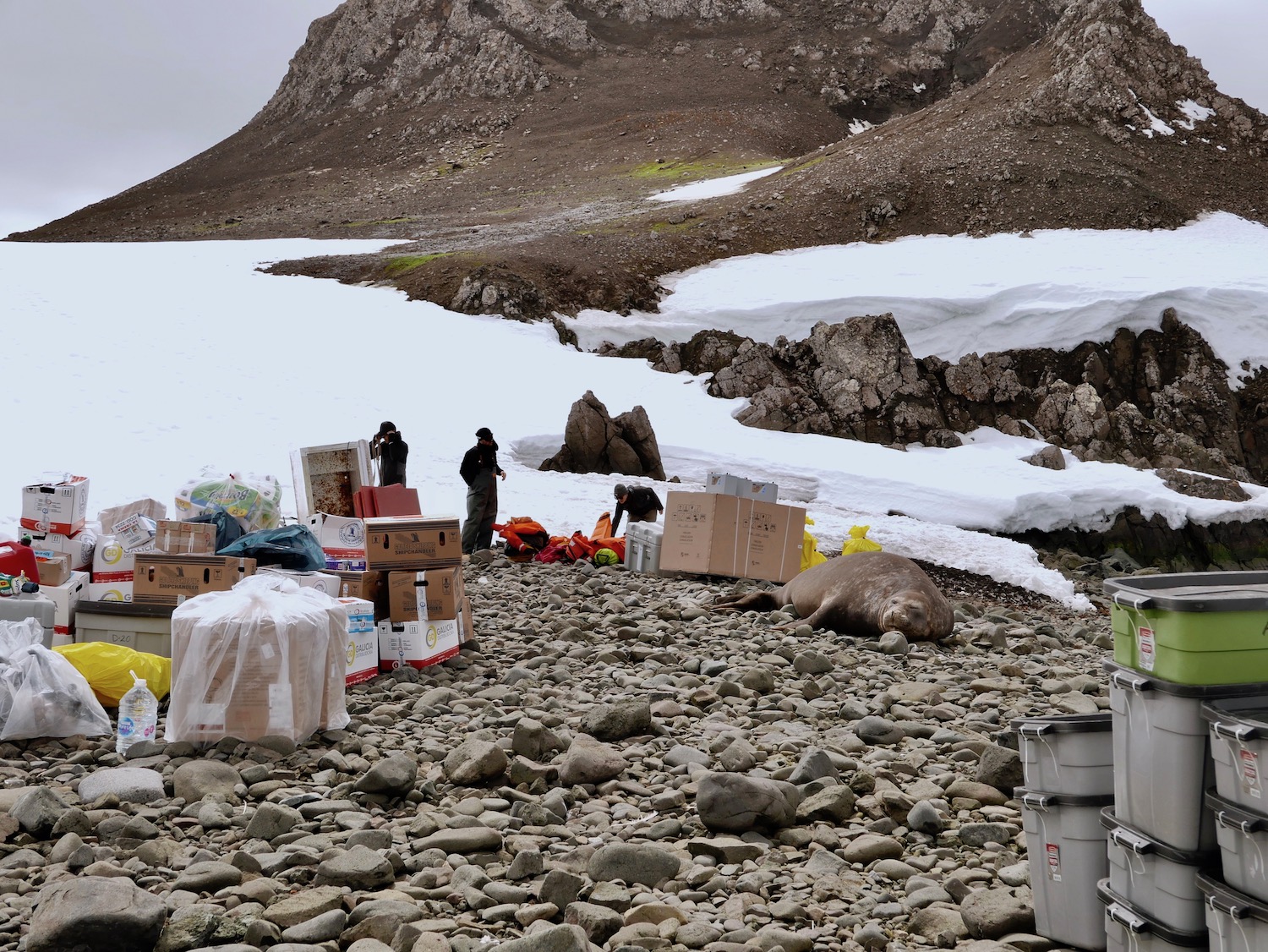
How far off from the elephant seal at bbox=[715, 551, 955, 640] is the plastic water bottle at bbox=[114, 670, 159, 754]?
16.3 feet

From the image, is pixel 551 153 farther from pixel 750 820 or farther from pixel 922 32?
pixel 750 820

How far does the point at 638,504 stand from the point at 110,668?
25.9 feet

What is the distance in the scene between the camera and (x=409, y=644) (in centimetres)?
692

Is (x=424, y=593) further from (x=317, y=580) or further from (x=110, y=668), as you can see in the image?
(x=110, y=668)

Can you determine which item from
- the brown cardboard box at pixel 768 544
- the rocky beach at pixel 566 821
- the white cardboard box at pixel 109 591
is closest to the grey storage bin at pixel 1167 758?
the rocky beach at pixel 566 821

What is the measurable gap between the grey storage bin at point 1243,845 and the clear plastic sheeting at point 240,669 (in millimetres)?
4030

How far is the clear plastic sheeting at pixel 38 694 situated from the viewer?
521cm

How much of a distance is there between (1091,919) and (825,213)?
117ft

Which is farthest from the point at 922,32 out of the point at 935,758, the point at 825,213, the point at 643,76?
the point at 935,758

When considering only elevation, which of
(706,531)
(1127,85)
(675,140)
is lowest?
(706,531)

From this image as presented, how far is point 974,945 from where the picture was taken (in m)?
3.17

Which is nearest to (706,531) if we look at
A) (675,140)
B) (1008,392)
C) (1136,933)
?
(1136,933)

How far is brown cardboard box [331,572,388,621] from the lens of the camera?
6.96 metres

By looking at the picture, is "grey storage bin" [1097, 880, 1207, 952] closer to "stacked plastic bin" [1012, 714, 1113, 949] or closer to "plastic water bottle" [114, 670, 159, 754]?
"stacked plastic bin" [1012, 714, 1113, 949]
